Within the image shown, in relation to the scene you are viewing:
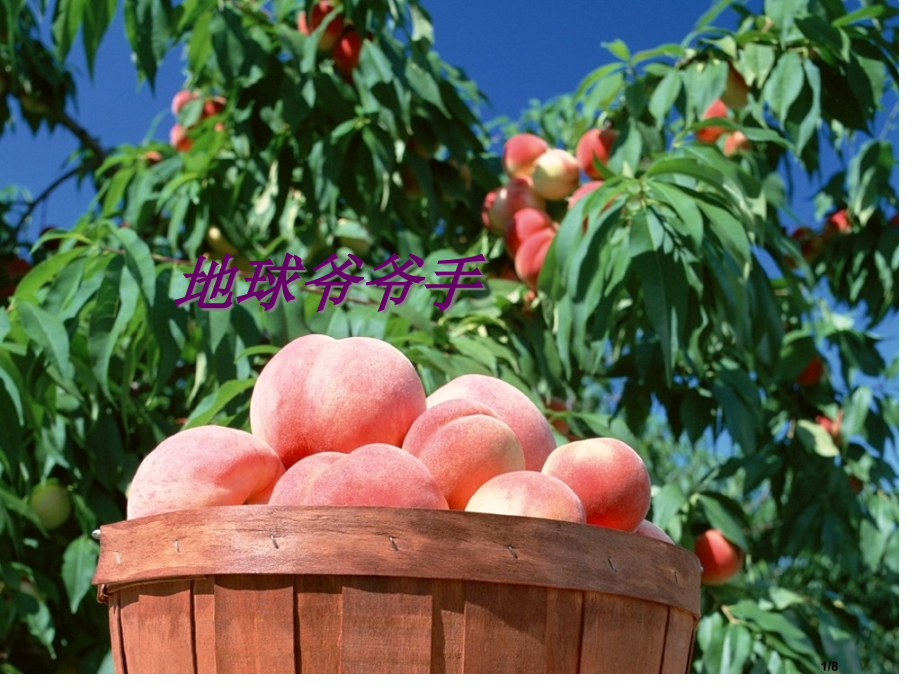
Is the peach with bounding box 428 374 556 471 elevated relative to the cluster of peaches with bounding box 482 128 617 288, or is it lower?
lower

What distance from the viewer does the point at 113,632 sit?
0.64 metres

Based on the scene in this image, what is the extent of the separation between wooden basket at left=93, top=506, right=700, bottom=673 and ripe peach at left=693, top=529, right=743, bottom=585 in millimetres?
1080

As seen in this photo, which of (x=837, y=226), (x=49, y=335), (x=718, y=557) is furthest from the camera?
(x=837, y=226)

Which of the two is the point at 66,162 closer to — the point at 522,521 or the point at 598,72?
the point at 598,72

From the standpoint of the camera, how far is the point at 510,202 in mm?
1808

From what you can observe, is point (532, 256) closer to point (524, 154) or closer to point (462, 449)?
point (524, 154)

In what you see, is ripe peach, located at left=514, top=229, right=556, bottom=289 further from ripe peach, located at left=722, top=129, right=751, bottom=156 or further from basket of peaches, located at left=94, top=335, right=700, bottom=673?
basket of peaches, located at left=94, top=335, right=700, bottom=673

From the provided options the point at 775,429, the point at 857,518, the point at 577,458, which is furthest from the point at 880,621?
the point at 577,458

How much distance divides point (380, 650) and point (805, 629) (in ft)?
4.74

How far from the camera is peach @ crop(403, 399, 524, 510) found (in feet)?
2.09

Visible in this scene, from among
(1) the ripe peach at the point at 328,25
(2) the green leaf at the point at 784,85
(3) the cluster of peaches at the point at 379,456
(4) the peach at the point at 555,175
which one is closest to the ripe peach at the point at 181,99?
(1) the ripe peach at the point at 328,25

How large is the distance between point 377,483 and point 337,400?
4.4 inches

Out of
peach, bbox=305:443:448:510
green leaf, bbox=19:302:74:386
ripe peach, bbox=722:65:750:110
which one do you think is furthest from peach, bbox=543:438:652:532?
ripe peach, bbox=722:65:750:110

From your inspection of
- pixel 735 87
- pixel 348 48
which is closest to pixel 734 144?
pixel 735 87
